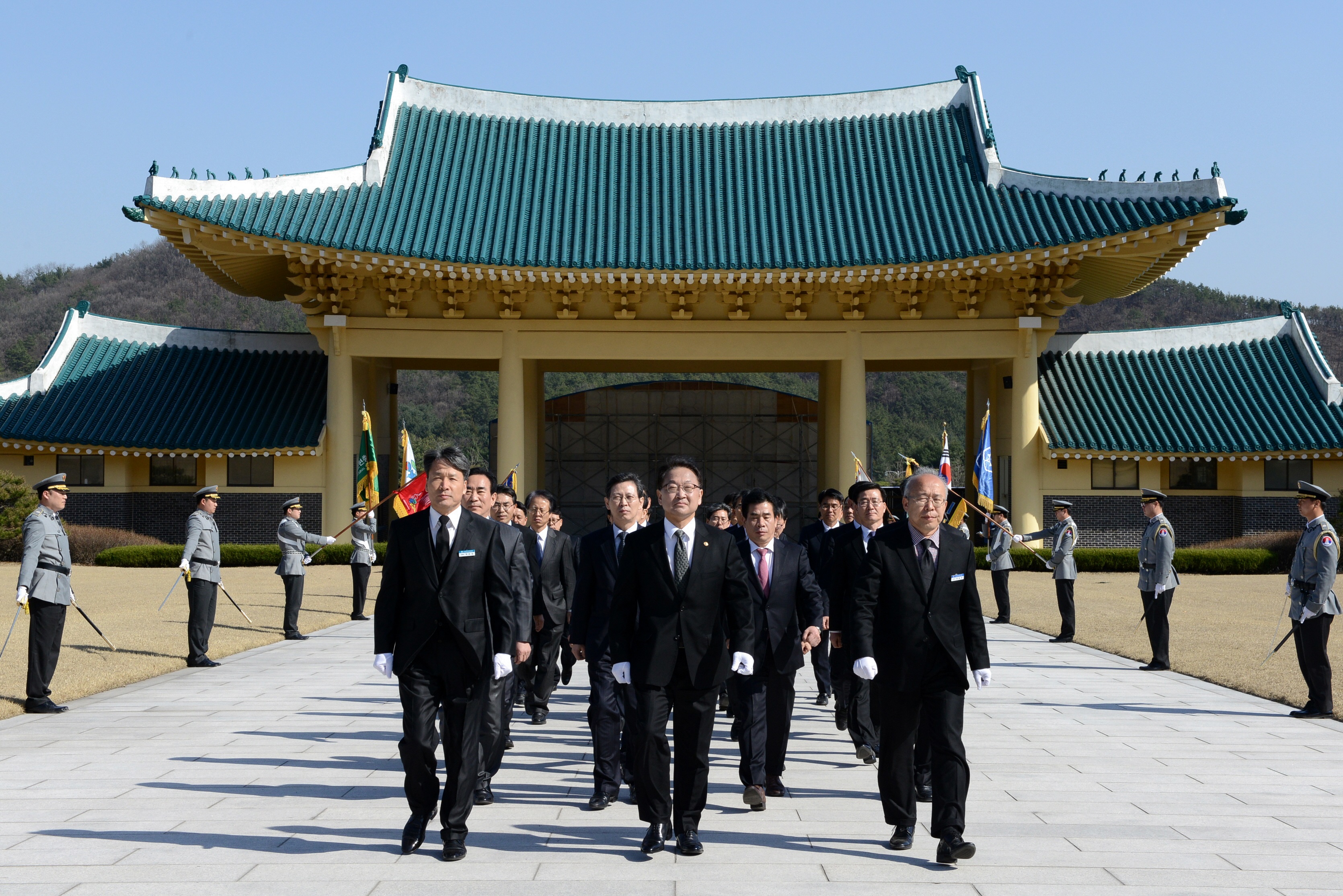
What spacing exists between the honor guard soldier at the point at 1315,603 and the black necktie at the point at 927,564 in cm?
500

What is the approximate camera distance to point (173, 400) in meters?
26.1

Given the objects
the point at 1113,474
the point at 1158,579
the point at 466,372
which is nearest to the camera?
the point at 1158,579

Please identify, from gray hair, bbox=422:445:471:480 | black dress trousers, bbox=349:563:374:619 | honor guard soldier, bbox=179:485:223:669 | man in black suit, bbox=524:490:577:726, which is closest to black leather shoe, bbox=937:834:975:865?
gray hair, bbox=422:445:471:480

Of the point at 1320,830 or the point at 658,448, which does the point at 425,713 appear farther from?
the point at 658,448

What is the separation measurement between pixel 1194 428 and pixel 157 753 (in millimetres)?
23611

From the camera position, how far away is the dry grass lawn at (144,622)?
10.5 metres

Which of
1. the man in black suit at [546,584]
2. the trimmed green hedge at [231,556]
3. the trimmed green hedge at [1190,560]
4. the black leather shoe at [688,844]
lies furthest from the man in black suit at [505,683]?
the trimmed green hedge at [1190,560]

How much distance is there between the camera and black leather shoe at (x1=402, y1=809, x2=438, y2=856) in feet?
16.9

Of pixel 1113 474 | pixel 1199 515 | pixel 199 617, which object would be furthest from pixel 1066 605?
pixel 1199 515

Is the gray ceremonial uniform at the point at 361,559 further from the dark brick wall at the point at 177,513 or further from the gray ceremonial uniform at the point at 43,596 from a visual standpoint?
the dark brick wall at the point at 177,513

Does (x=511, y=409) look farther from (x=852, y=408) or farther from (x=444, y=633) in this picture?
(x=444, y=633)

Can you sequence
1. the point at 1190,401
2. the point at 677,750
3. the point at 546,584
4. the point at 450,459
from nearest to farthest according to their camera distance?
1. the point at 677,750
2. the point at 450,459
3. the point at 546,584
4. the point at 1190,401

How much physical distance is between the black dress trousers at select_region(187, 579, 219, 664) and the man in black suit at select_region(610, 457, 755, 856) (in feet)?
24.4

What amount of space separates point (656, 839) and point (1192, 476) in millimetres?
24021
